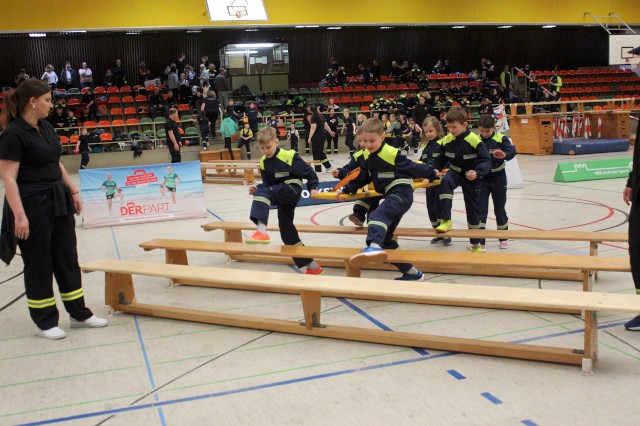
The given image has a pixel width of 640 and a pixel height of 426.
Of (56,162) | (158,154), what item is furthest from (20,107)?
(158,154)

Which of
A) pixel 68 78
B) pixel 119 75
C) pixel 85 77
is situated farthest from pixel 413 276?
pixel 119 75

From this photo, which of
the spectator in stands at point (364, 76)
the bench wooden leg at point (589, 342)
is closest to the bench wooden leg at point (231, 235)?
the bench wooden leg at point (589, 342)

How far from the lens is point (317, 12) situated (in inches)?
1006

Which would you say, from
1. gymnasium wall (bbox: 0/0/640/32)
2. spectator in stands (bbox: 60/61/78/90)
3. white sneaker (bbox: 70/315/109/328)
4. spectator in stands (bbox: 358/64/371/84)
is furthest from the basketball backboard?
white sneaker (bbox: 70/315/109/328)

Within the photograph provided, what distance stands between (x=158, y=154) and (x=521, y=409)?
1923 centimetres

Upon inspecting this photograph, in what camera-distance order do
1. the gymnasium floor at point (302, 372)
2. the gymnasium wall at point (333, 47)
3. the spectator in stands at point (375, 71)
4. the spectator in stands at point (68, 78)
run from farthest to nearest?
the spectator in stands at point (375, 71) → the gymnasium wall at point (333, 47) → the spectator in stands at point (68, 78) → the gymnasium floor at point (302, 372)

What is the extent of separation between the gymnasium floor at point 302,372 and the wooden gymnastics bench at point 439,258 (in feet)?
1.11

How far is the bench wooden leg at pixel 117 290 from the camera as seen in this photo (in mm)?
4910

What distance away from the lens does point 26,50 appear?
82.7 feet

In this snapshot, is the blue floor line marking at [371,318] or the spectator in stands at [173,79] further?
the spectator in stands at [173,79]

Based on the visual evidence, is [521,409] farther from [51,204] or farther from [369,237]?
[51,204]

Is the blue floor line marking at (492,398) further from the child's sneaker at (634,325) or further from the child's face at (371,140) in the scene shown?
the child's face at (371,140)

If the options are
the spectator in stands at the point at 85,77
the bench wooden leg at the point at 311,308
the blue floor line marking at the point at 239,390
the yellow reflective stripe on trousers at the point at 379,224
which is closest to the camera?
the blue floor line marking at the point at 239,390

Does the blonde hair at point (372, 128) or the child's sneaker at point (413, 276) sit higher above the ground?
the blonde hair at point (372, 128)
